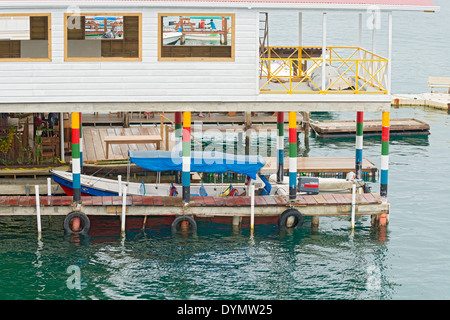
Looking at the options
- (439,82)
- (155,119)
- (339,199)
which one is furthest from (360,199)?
(439,82)

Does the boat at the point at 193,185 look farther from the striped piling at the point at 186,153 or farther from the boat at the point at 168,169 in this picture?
the striped piling at the point at 186,153

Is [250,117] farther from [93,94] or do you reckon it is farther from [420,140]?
[93,94]

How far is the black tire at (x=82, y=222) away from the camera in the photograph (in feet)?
100

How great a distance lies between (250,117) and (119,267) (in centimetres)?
2173

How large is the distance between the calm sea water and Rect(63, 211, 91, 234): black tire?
0.37 meters

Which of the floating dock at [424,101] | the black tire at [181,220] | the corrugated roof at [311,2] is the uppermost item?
the corrugated roof at [311,2]

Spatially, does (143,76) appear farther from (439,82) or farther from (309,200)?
(439,82)

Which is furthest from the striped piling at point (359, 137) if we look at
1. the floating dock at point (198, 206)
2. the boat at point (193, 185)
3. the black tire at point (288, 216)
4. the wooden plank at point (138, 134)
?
the wooden plank at point (138, 134)

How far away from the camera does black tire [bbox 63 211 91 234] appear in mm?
30531

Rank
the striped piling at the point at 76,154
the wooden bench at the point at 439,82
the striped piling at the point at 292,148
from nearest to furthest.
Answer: the striped piling at the point at 76,154 → the striped piling at the point at 292,148 → the wooden bench at the point at 439,82

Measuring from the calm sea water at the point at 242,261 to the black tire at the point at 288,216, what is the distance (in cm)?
46

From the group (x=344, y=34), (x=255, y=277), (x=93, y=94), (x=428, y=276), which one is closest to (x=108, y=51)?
(x=93, y=94)

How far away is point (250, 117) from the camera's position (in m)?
48.3

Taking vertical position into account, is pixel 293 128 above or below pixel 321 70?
below
